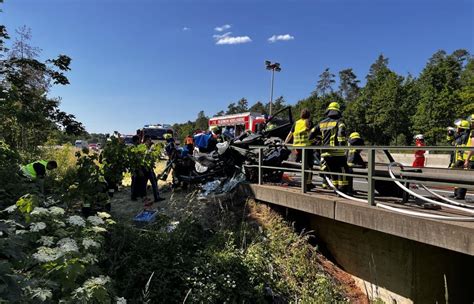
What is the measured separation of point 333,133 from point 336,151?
1.57ft

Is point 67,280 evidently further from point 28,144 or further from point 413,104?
Result: point 413,104

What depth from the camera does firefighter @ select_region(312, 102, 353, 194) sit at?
6637 millimetres

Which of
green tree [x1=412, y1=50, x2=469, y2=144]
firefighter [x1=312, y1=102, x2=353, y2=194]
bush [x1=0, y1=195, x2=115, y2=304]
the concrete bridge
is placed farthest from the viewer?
green tree [x1=412, y1=50, x2=469, y2=144]

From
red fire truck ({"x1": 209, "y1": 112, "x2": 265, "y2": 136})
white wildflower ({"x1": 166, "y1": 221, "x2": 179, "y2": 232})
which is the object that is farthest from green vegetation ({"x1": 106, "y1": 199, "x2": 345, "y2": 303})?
red fire truck ({"x1": 209, "y1": 112, "x2": 265, "y2": 136})

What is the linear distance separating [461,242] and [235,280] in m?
3.37

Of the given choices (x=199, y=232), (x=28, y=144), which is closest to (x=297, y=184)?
(x=199, y=232)

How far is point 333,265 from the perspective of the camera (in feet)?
24.3

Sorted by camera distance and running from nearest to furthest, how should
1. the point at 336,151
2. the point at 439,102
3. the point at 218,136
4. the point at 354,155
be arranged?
the point at 336,151 < the point at 354,155 < the point at 218,136 < the point at 439,102

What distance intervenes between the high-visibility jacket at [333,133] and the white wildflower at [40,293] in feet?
16.8

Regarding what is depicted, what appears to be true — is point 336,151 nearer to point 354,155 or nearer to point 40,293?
point 354,155

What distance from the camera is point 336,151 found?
654cm

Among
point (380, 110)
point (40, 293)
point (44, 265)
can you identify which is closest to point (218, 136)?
point (44, 265)

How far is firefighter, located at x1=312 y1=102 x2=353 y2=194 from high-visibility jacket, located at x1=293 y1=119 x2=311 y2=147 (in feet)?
2.71

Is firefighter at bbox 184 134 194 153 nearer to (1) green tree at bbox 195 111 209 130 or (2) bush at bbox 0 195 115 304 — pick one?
(2) bush at bbox 0 195 115 304
